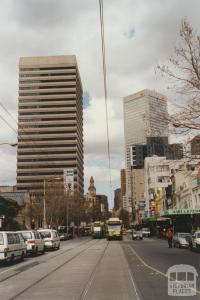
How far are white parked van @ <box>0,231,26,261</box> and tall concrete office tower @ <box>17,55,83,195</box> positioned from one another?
139884 millimetres

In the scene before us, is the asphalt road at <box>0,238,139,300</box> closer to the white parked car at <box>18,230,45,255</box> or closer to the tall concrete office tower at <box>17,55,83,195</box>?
the white parked car at <box>18,230,45,255</box>

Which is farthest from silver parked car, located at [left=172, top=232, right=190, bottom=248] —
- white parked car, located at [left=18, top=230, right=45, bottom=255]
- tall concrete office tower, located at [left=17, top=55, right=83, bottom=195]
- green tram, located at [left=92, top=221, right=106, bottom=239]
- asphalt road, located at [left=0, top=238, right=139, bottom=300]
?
tall concrete office tower, located at [left=17, top=55, right=83, bottom=195]

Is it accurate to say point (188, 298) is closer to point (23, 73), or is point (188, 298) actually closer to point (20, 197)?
point (20, 197)

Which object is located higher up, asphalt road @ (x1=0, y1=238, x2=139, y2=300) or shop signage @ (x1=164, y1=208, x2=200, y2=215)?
shop signage @ (x1=164, y1=208, x2=200, y2=215)

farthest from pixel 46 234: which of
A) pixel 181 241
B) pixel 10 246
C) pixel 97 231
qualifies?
pixel 97 231

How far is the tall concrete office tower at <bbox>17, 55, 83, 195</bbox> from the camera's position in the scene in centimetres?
16875

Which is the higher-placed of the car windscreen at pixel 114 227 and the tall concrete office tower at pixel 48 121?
the tall concrete office tower at pixel 48 121

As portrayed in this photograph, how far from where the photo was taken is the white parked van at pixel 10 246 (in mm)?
22625

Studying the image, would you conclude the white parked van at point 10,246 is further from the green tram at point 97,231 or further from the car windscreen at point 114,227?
the green tram at point 97,231

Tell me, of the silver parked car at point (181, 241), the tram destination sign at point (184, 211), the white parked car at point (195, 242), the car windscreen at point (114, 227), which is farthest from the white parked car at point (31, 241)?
the car windscreen at point (114, 227)

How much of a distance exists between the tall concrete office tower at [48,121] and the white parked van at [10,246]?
140 metres

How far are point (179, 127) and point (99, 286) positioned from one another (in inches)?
425

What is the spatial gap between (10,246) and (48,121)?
148755 millimetres

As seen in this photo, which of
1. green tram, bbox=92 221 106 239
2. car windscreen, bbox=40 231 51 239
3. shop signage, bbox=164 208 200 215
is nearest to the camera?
car windscreen, bbox=40 231 51 239
